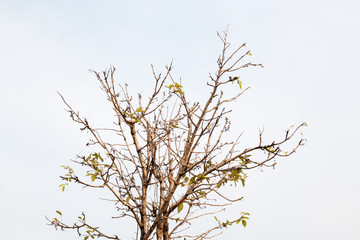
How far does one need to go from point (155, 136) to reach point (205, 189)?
103 centimetres

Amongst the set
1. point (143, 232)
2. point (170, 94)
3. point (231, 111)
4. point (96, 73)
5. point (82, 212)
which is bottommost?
point (143, 232)

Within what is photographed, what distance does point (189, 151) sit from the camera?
5.30 metres

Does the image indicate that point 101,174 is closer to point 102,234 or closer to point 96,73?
point 102,234

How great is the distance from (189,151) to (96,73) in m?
1.76

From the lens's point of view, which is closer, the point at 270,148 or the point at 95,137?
the point at 270,148

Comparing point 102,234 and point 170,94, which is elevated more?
point 170,94

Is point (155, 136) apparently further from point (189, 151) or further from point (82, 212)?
point (82, 212)

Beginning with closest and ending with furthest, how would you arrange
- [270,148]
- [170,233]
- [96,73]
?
1. [270,148]
2. [170,233]
3. [96,73]

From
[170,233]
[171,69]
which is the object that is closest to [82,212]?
[170,233]

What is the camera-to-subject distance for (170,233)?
544 cm

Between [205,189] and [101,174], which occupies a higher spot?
[101,174]

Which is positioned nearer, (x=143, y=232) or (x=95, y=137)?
(x=143, y=232)

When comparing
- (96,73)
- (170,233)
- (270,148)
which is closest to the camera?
(270,148)

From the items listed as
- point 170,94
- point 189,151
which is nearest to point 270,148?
point 189,151
